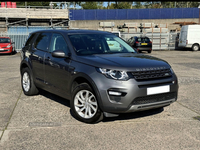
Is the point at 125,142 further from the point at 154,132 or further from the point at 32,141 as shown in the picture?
the point at 32,141

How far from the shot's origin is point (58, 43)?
5.34m

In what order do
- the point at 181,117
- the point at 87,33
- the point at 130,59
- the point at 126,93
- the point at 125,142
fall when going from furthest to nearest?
the point at 87,33 → the point at 181,117 → the point at 130,59 → the point at 126,93 → the point at 125,142

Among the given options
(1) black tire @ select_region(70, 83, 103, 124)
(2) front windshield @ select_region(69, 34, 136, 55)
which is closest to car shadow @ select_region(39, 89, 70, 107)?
(1) black tire @ select_region(70, 83, 103, 124)

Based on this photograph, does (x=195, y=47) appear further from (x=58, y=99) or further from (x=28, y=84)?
(x=28, y=84)

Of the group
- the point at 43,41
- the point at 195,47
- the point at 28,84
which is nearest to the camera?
the point at 43,41

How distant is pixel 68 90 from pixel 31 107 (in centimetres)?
122

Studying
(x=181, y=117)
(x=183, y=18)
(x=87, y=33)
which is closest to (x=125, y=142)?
(x=181, y=117)

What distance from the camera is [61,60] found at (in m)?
4.98

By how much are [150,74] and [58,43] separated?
2.14 metres

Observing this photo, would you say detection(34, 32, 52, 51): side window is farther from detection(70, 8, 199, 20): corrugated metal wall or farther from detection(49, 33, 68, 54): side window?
detection(70, 8, 199, 20): corrugated metal wall

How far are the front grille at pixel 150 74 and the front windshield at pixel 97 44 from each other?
1177 millimetres

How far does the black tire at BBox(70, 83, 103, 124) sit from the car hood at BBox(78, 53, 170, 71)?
438 mm

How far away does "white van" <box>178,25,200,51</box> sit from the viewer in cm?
2461

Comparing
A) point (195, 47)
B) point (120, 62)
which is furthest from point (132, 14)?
point (120, 62)
